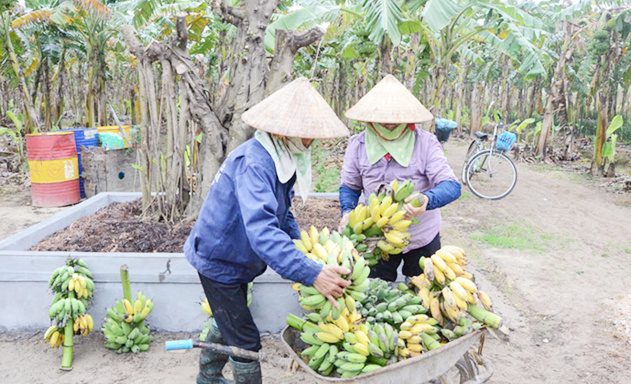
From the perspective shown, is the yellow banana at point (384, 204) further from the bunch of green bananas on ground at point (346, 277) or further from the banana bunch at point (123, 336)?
the banana bunch at point (123, 336)

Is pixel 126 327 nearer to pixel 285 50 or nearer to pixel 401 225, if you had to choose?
pixel 401 225

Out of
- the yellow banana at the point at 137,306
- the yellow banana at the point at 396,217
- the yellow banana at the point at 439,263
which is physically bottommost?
the yellow banana at the point at 137,306

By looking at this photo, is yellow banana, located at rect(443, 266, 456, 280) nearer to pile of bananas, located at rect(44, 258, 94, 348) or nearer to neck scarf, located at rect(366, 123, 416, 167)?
neck scarf, located at rect(366, 123, 416, 167)

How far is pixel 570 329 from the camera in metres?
4.02

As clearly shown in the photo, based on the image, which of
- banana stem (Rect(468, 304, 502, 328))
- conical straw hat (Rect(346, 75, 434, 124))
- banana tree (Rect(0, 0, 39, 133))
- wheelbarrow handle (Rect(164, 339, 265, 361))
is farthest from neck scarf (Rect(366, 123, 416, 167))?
banana tree (Rect(0, 0, 39, 133))

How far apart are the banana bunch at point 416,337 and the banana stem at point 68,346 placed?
2.35 meters

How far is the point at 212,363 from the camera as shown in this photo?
9.12 ft

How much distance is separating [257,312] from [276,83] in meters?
2.09

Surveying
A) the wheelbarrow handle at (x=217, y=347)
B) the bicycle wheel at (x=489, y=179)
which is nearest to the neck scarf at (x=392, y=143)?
the wheelbarrow handle at (x=217, y=347)

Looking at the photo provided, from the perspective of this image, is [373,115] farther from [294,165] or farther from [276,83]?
[276,83]

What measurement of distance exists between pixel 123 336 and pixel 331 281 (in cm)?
210

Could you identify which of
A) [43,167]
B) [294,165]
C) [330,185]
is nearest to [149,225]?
[294,165]

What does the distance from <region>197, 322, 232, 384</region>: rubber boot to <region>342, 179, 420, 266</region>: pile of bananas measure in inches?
39.1

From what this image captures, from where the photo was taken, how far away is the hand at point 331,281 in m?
1.95
